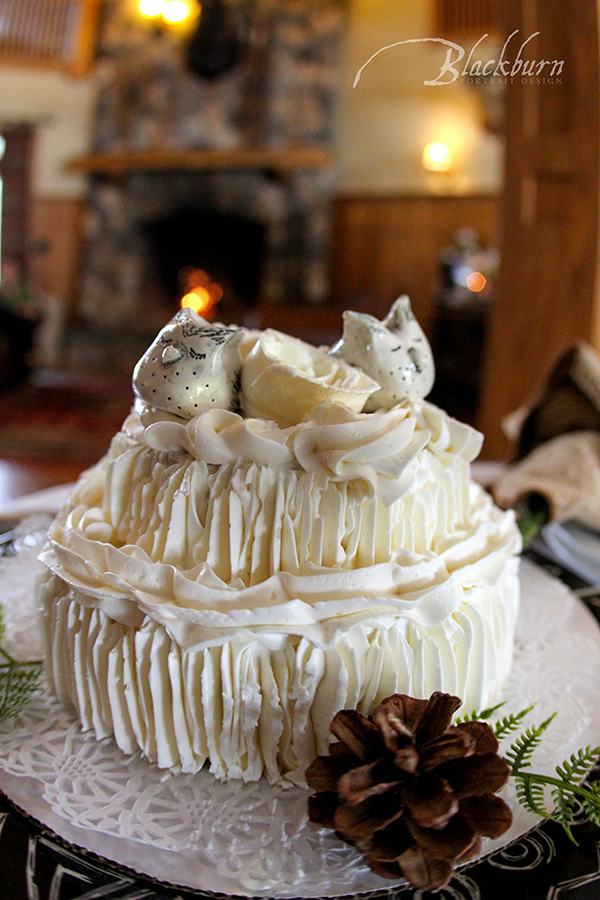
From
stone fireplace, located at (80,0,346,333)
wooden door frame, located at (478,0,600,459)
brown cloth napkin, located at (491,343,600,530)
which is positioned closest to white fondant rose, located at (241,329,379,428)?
brown cloth napkin, located at (491,343,600,530)

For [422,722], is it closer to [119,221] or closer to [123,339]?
[123,339]

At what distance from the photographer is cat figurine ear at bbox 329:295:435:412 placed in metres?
0.96

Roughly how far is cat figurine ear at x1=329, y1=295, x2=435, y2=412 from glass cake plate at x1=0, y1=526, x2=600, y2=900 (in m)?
0.45

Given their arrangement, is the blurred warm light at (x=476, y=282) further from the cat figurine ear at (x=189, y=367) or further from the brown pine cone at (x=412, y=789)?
the brown pine cone at (x=412, y=789)

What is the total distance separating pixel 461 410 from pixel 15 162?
16.3 feet

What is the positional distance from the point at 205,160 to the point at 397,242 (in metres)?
1.80

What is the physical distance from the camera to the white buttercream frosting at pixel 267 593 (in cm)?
78

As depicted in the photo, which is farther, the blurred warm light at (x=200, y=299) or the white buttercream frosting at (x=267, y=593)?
the blurred warm light at (x=200, y=299)

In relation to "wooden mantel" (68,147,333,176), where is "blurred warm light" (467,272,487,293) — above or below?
below

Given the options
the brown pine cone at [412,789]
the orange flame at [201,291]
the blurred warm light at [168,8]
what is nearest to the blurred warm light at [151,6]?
the blurred warm light at [168,8]

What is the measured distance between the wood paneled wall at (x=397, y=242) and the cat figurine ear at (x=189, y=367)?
4.94 metres

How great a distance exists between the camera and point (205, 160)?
605 cm

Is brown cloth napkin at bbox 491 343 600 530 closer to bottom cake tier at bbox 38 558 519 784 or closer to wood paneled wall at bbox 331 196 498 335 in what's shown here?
bottom cake tier at bbox 38 558 519 784

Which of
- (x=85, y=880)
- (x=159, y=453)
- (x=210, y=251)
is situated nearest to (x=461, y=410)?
(x=210, y=251)
